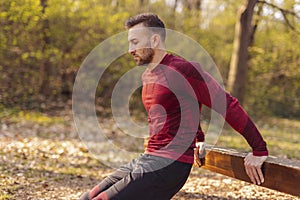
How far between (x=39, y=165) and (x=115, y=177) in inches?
156

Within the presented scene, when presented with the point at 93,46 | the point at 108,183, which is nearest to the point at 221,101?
the point at 108,183

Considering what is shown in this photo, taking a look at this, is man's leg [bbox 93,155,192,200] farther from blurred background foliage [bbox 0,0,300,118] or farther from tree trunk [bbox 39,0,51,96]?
tree trunk [bbox 39,0,51,96]

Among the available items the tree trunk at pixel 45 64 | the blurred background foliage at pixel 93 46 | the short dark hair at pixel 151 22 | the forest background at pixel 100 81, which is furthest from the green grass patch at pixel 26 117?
the short dark hair at pixel 151 22

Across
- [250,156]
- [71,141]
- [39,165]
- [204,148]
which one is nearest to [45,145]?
[71,141]

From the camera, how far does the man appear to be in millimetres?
2814

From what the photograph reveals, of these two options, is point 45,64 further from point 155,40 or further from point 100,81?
point 155,40

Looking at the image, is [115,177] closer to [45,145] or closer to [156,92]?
[156,92]

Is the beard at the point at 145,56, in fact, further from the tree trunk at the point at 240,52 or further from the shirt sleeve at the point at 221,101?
the tree trunk at the point at 240,52

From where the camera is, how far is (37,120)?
11.4 metres

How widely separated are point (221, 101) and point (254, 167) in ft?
1.82

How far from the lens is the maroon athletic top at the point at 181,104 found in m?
2.86

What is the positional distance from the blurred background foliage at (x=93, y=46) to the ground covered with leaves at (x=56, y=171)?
2.52 metres

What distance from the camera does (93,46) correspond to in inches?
530

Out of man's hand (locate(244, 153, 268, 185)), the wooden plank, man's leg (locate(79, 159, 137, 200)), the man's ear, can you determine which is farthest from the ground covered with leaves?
the man's ear
